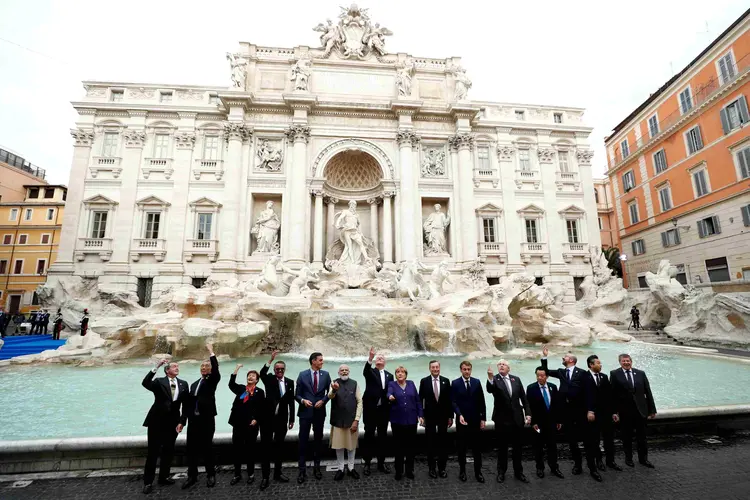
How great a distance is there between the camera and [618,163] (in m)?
23.8

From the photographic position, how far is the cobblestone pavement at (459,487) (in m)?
2.99

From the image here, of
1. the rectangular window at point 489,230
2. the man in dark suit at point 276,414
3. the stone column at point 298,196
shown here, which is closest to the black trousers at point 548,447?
the man in dark suit at point 276,414

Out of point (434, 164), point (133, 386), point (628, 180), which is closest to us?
point (133, 386)

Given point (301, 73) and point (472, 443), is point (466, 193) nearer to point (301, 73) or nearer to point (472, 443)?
point (301, 73)

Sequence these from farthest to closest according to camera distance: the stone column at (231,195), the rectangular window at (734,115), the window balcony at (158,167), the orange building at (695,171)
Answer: the window balcony at (158,167) < the stone column at (231,195) < the orange building at (695,171) < the rectangular window at (734,115)

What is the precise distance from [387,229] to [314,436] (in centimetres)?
1549

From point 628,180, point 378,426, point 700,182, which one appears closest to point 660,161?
point 628,180

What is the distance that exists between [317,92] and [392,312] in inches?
554

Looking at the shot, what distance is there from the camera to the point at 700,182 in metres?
17.8

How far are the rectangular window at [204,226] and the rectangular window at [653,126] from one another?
25429mm

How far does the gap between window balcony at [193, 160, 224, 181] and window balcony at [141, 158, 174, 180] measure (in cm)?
127

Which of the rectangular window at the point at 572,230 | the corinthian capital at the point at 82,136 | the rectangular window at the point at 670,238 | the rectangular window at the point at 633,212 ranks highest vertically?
the corinthian capital at the point at 82,136

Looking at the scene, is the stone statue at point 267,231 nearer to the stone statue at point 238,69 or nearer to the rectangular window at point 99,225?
the stone statue at point 238,69

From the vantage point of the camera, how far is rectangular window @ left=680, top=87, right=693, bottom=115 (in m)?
18.4
